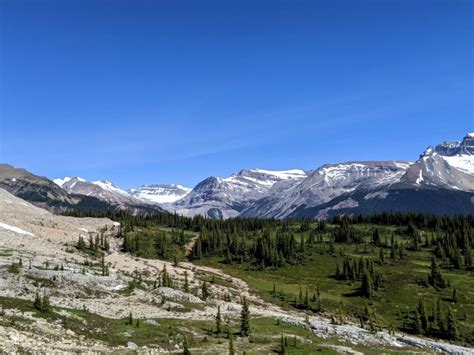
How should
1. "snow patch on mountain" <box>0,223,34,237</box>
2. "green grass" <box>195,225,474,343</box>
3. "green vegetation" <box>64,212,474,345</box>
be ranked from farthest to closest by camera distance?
"snow patch on mountain" <box>0,223,34,237</box> < "green grass" <box>195,225,474,343</box> < "green vegetation" <box>64,212,474,345</box>

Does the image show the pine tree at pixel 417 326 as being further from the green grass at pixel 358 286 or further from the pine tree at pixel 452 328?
the pine tree at pixel 452 328

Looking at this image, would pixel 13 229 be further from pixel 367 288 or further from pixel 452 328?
pixel 452 328

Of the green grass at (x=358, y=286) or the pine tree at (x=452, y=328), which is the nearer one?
the pine tree at (x=452, y=328)

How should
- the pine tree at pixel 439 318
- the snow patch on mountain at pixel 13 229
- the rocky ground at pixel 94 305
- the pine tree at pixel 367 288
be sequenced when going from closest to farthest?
the rocky ground at pixel 94 305, the pine tree at pixel 439 318, the pine tree at pixel 367 288, the snow patch on mountain at pixel 13 229

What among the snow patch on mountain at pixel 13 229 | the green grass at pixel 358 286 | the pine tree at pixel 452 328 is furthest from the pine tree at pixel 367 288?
the snow patch on mountain at pixel 13 229

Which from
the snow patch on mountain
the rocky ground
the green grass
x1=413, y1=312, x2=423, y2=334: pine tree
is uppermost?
the snow patch on mountain

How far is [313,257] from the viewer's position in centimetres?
17012

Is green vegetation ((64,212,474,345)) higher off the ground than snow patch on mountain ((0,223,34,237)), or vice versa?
snow patch on mountain ((0,223,34,237))

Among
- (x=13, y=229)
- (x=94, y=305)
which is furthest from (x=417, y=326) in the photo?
(x=13, y=229)

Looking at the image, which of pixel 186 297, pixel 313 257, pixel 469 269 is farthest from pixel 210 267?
pixel 469 269

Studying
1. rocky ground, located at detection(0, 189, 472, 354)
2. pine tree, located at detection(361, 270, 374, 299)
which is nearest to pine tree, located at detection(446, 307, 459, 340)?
rocky ground, located at detection(0, 189, 472, 354)

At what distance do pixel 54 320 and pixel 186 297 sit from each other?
111 ft

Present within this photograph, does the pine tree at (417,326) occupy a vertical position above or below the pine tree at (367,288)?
below

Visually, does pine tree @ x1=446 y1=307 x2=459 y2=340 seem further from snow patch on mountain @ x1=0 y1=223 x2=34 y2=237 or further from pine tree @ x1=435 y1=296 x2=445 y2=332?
snow patch on mountain @ x1=0 y1=223 x2=34 y2=237
